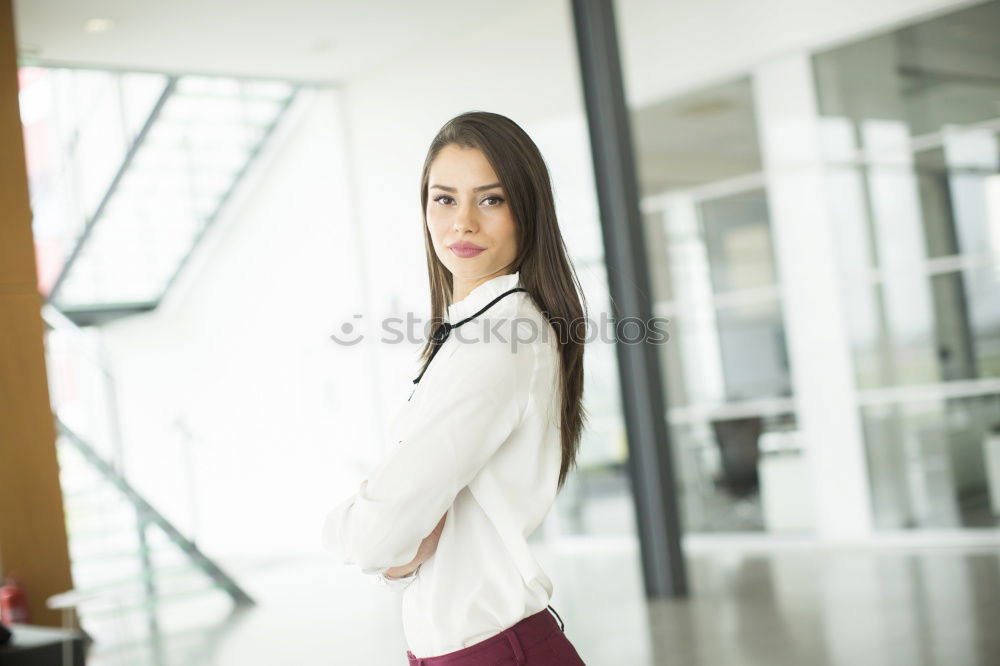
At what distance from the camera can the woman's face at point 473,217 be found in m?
1.30

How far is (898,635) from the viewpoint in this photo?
404 cm

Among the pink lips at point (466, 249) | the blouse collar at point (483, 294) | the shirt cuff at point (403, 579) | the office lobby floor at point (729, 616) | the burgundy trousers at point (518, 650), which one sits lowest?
the office lobby floor at point (729, 616)

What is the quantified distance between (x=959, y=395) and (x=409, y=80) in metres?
4.79

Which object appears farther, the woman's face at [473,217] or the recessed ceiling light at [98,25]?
the recessed ceiling light at [98,25]

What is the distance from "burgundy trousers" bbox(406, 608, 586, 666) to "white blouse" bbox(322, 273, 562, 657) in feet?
0.04

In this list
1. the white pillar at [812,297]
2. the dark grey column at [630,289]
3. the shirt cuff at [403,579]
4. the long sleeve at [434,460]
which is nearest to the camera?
the long sleeve at [434,460]

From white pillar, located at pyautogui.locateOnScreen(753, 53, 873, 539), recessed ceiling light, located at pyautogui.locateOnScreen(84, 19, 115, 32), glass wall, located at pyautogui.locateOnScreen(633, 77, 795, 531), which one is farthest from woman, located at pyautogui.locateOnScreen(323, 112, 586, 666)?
recessed ceiling light, located at pyautogui.locateOnScreen(84, 19, 115, 32)

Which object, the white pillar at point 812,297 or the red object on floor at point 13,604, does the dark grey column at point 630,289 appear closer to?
the white pillar at point 812,297

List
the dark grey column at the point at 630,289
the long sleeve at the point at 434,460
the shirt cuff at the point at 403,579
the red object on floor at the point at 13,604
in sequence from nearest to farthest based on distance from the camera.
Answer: the long sleeve at the point at 434,460
the shirt cuff at the point at 403,579
the red object on floor at the point at 13,604
the dark grey column at the point at 630,289

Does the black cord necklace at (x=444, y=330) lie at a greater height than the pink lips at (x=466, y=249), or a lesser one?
lesser

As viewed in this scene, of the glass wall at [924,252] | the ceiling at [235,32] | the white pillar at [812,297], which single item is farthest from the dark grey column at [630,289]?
the ceiling at [235,32]

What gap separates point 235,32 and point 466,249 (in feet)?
20.7

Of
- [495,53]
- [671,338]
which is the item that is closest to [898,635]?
[671,338]

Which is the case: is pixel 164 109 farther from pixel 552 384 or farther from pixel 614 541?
pixel 552 384
